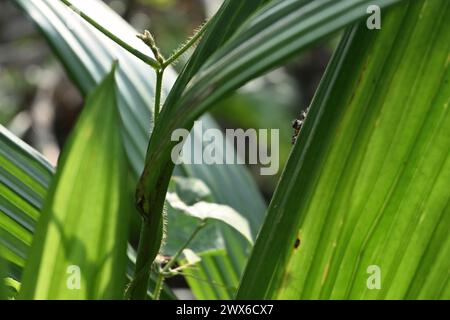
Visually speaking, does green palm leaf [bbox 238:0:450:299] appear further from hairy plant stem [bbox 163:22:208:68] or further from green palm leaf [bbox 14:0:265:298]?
green palm leaf [bbox 14:0:265:298]

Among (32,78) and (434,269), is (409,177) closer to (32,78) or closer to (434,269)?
(434,269)

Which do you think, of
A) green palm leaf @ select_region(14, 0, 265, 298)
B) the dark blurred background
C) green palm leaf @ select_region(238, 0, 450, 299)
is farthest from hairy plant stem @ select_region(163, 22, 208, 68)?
the dark blurred background

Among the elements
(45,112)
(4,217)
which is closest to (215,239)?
(4,217)

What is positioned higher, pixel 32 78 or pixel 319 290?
pixel 319 290

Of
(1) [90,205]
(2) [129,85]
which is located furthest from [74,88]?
(1) [90,205]

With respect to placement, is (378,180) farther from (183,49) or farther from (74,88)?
(74,88)

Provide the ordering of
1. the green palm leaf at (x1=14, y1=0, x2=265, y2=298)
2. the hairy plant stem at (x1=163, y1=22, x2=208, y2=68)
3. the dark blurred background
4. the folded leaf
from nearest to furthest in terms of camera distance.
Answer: the folded leaf, the hairy plant stem at (x1=163, y1=22, x2=208, y2=68), the green palm leaf at (x1=14, y1=0, x2=265, y2=298), the dark blurred background

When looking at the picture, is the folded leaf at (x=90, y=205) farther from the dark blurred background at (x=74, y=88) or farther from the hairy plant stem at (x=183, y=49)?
the dark blurred background at (x=74, y=88)

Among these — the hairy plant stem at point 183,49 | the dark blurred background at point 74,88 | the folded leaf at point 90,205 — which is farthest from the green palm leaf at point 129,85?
the dark blurred background at point 74,88
